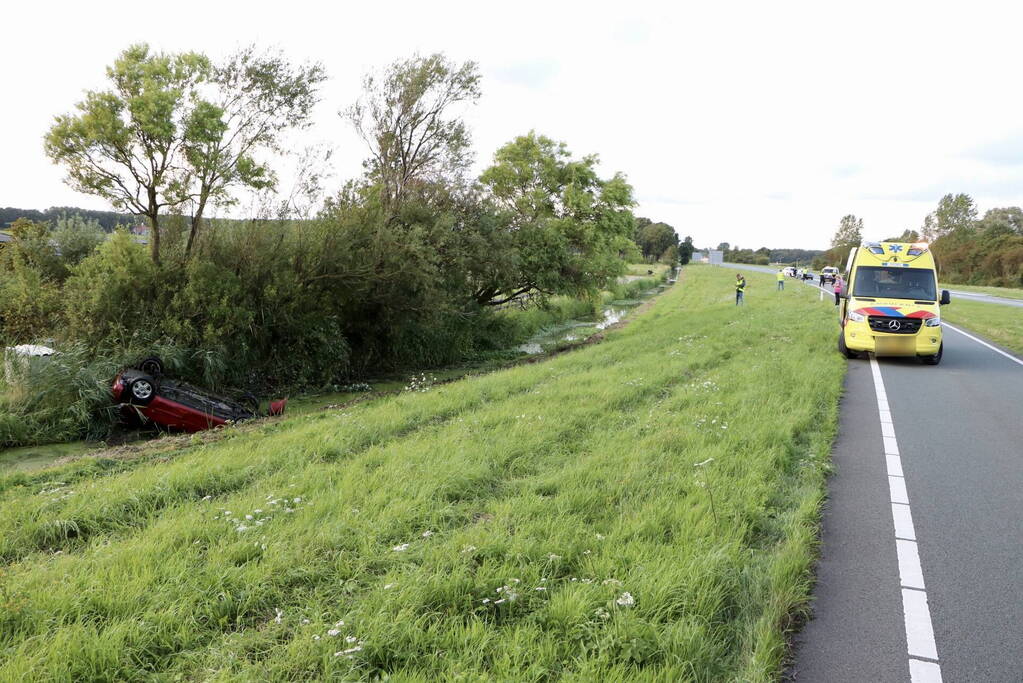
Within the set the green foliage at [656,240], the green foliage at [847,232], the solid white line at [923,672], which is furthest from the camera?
the green foliage at [656,240]

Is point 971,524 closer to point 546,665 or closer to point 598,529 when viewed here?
point 598,529

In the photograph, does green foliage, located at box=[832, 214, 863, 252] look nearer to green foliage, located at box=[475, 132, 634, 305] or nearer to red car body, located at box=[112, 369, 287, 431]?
green foliage, located at box=[475, 132, 634, 305]

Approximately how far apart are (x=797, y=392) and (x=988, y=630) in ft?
21.3

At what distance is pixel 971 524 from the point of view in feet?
16.9

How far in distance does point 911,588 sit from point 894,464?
10.0 ft

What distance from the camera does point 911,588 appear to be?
4.11 metres

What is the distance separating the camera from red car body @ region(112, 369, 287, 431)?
1090cm

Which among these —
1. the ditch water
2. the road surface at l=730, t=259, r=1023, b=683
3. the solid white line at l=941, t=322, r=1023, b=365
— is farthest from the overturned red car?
the solid white line at l=941, t=322, r=1023, b=365

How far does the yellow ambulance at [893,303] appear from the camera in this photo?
1339 centimetres

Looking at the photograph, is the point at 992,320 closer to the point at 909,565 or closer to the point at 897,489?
the point at 897,489

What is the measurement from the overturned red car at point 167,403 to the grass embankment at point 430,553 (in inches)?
131

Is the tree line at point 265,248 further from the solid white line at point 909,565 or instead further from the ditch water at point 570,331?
the solid white line at point 909,565

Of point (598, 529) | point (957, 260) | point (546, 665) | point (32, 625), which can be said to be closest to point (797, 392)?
point (598, 529)

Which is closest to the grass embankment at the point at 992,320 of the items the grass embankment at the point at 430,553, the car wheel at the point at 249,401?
the grass embankment at the point at 430,553
